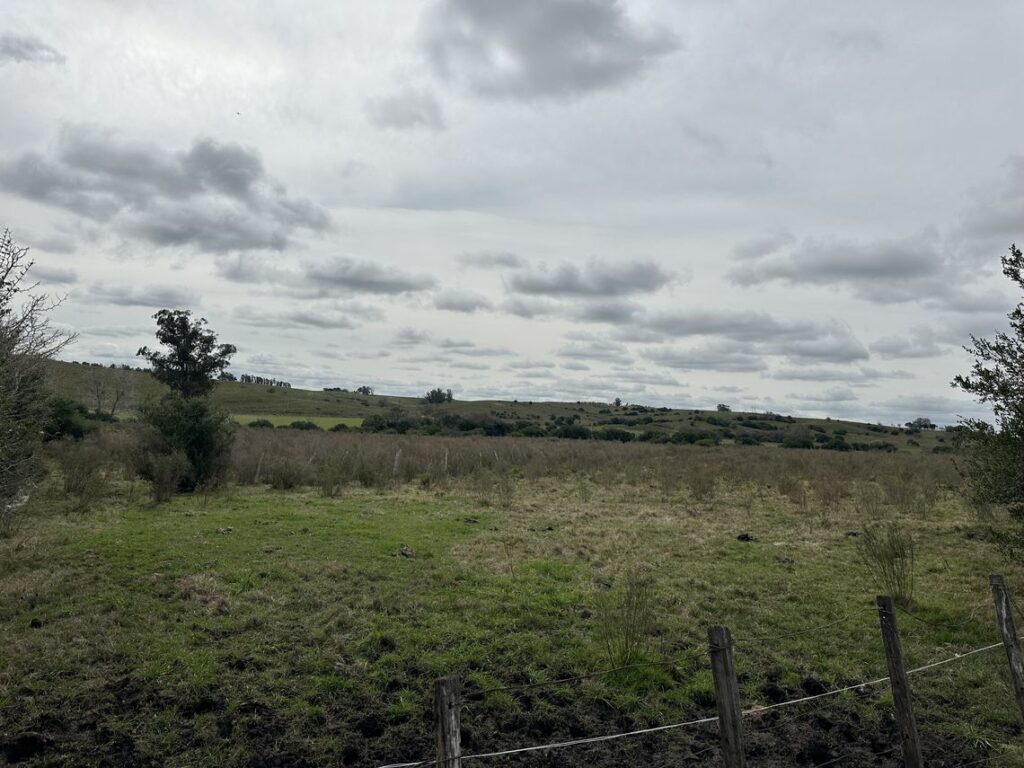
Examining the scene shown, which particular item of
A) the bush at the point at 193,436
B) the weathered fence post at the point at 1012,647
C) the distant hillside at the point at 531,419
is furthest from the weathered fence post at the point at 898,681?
the distant hillside at the point at 531,419

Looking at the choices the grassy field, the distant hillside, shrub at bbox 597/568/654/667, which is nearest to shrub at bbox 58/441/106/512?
the grassy field

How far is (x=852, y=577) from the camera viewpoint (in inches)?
508

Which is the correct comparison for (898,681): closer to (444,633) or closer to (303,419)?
(444,633)

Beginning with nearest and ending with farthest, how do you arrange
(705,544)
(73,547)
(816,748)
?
(816,748) < (73,547) < (705,544)

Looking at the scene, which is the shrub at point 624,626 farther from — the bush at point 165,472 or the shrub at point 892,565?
the bush at point 165,472

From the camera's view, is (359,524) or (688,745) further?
(359,524)

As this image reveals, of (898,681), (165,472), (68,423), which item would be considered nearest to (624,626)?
(898,681)

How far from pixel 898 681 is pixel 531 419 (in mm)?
82022

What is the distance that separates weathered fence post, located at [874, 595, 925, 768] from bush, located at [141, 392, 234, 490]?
20675mm

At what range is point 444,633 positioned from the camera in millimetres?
9125

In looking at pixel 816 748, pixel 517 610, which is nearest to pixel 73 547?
pixel 517 610

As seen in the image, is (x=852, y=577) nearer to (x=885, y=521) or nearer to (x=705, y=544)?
(x=705, y=544)

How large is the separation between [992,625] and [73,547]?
1541 cm

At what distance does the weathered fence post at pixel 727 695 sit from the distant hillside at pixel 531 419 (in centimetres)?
3813
